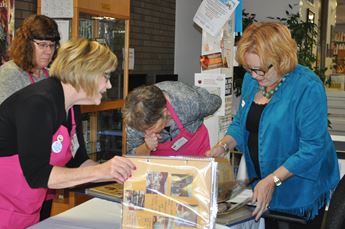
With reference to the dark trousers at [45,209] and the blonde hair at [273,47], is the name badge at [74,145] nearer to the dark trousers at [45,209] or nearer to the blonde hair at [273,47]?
the dark trousers at [45,209]

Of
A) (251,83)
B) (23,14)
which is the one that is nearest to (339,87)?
(23,14)

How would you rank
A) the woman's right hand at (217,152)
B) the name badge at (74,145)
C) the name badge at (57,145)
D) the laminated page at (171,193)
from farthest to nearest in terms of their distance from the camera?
1. the woman's right hand at (217,152)
2. the name badge at (74,145)
3. the name badge at (57,145)
4. the laminated page at (171,193)

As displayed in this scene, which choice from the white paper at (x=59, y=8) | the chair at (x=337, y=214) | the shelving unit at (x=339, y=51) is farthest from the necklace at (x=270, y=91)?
the shelving unit at (x=339, y=51)

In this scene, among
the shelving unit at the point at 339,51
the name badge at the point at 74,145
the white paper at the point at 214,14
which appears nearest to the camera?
the name badge at the point at 74,145

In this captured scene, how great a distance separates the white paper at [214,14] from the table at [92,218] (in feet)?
7.50

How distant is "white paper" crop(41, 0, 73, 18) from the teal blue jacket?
67.1 inches

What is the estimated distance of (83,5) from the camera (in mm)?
3498

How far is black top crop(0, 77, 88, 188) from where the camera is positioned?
169 centimetres

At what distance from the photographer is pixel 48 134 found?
5.63 feet

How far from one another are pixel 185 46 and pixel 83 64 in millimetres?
5204

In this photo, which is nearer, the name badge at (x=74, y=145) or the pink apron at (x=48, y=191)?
the name badge at (x=74, y=145)

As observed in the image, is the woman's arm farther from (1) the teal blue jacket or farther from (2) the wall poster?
(2) the wall poster

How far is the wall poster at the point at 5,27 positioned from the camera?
355cm

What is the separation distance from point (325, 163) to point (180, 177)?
2.91ft
